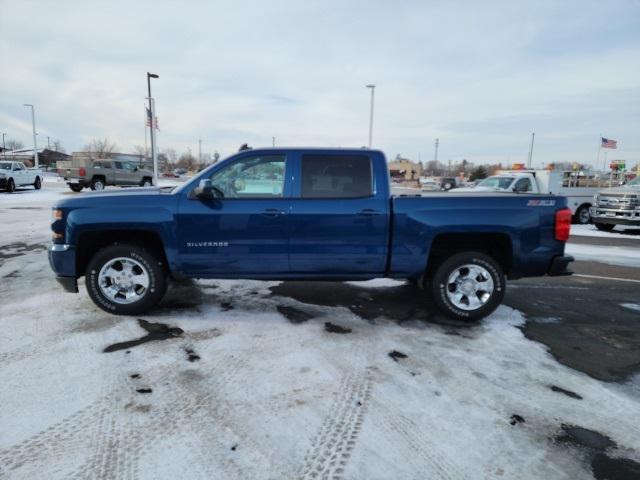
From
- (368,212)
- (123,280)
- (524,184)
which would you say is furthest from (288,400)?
(524,184)

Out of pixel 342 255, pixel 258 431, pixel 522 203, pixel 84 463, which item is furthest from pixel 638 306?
pixel 84 463

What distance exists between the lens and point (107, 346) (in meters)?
3.86

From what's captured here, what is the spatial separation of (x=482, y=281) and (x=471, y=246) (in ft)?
1.41

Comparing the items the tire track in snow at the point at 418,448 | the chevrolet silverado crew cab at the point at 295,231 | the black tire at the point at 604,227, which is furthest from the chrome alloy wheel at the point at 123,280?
the black tire at the point at 604,227

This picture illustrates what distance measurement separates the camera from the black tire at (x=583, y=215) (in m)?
15.1

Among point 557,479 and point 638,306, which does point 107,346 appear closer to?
point 557,479

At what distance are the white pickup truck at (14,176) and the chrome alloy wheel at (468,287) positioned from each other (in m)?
24.9

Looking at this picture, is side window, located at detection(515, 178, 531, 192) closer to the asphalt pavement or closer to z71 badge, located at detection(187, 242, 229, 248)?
the asphalt pavement

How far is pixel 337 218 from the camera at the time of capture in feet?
14.7

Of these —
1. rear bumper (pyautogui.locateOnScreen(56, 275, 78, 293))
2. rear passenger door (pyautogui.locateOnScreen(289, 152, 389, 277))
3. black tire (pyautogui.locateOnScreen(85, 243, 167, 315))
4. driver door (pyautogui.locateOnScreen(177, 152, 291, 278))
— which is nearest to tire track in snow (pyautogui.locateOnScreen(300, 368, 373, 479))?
rear passenger door (pyautogui.locateOnScreen(289, 152, 389, 277))

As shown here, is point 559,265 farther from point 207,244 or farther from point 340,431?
point 207,244

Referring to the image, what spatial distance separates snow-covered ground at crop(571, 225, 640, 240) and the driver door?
1140 centimetres

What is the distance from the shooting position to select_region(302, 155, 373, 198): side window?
4.58 m

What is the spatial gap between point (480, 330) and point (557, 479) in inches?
87.2
